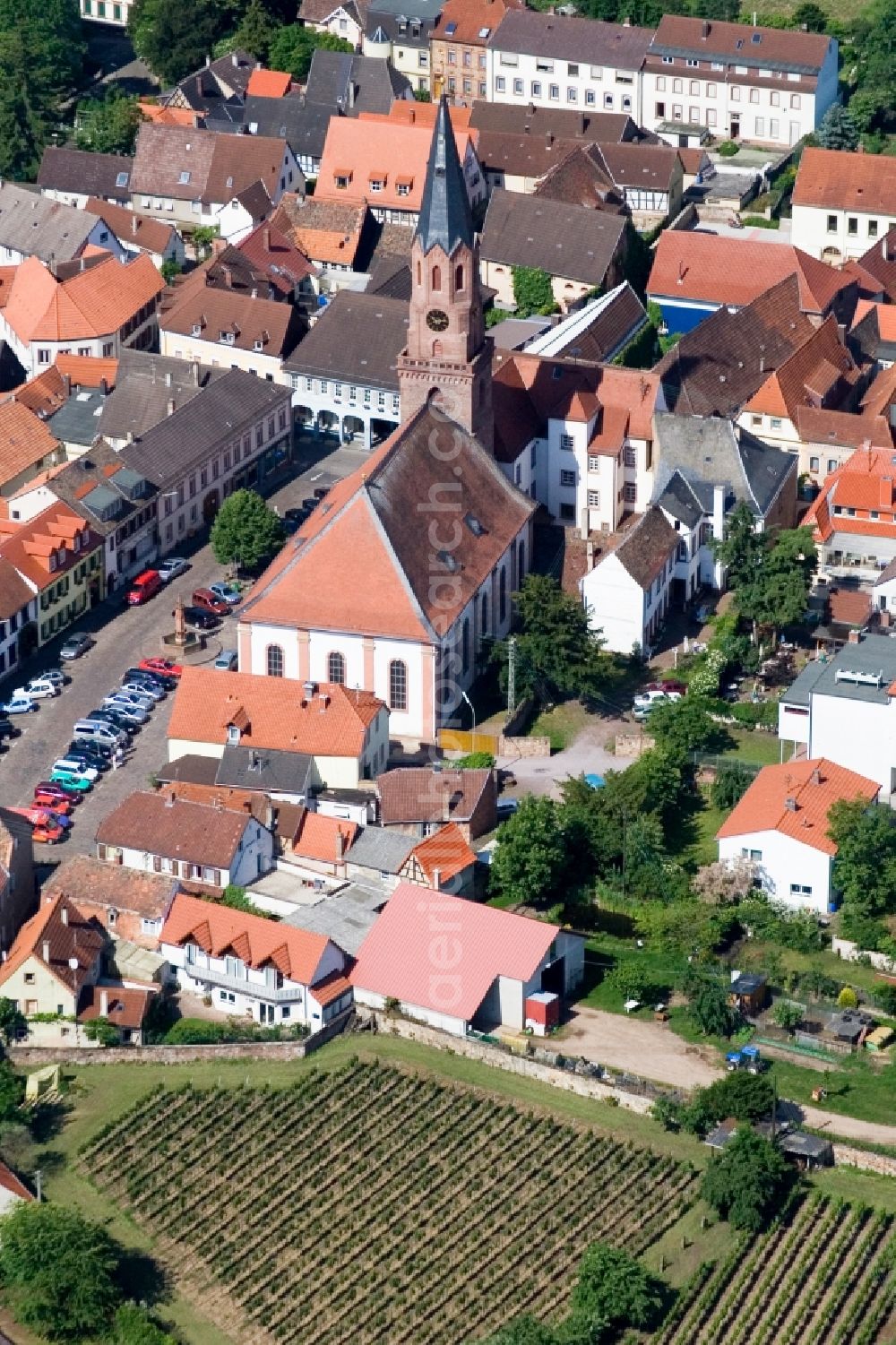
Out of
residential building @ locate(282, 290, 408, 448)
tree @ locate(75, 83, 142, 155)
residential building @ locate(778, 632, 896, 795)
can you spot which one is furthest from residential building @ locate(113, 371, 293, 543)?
tree @ locate(75, 83, 142, 155)

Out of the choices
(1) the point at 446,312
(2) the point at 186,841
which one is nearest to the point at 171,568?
(1) the point at 446,312

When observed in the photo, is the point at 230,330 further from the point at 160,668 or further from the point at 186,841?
the point at 186,841

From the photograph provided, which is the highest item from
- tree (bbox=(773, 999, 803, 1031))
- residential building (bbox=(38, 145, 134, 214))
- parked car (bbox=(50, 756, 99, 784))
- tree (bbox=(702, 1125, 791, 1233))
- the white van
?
residential building (bbox=(38, 145, 134, 214))

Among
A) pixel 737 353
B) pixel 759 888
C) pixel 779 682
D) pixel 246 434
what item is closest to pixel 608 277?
pixel 737 353

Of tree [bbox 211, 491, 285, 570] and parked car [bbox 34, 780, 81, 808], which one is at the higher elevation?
tree [bbox 211, 491, 285, 570]

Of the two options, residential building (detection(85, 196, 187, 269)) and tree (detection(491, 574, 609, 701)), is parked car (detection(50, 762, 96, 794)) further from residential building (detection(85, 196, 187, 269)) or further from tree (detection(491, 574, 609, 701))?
residential building (detection(85, 196, 187, 269))

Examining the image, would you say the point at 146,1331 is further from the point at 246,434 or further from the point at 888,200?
the point at 888,200

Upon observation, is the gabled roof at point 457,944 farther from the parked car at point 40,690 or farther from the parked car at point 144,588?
the parked car at point 144,588
